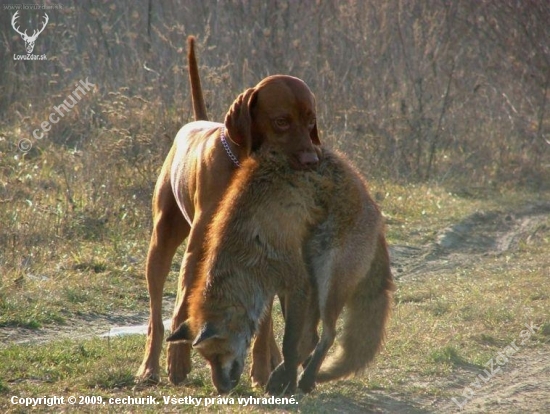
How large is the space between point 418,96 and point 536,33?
259cm

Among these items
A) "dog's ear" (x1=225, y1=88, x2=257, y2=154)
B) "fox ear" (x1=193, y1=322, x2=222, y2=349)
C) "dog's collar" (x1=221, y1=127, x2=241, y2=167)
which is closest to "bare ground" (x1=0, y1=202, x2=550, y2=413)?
"fox ear" (x1=193, y1=322, x2=222, y2=349)

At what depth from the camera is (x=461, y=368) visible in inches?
226

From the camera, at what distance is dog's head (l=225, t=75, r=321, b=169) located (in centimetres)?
518

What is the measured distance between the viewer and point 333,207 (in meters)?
4.95

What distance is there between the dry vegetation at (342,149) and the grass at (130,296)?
0.07 feet

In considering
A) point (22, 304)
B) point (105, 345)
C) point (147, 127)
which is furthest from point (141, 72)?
point (105, 345)

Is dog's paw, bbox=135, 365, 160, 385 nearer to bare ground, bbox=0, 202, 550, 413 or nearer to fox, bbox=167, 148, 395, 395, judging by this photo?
fox, bbox=167, 148, 395, 395

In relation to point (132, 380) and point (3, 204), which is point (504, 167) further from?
point (132, 380)

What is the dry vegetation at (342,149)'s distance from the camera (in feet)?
19.0

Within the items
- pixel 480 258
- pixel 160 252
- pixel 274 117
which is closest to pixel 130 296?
pixel 160 252

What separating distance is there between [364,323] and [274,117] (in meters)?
1.22

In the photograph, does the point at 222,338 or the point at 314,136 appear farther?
the point at 314,136

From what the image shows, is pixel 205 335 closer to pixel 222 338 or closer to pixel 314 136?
pixel 222 338

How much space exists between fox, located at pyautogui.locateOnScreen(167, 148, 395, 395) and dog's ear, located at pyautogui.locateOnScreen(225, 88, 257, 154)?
0.94 feet
